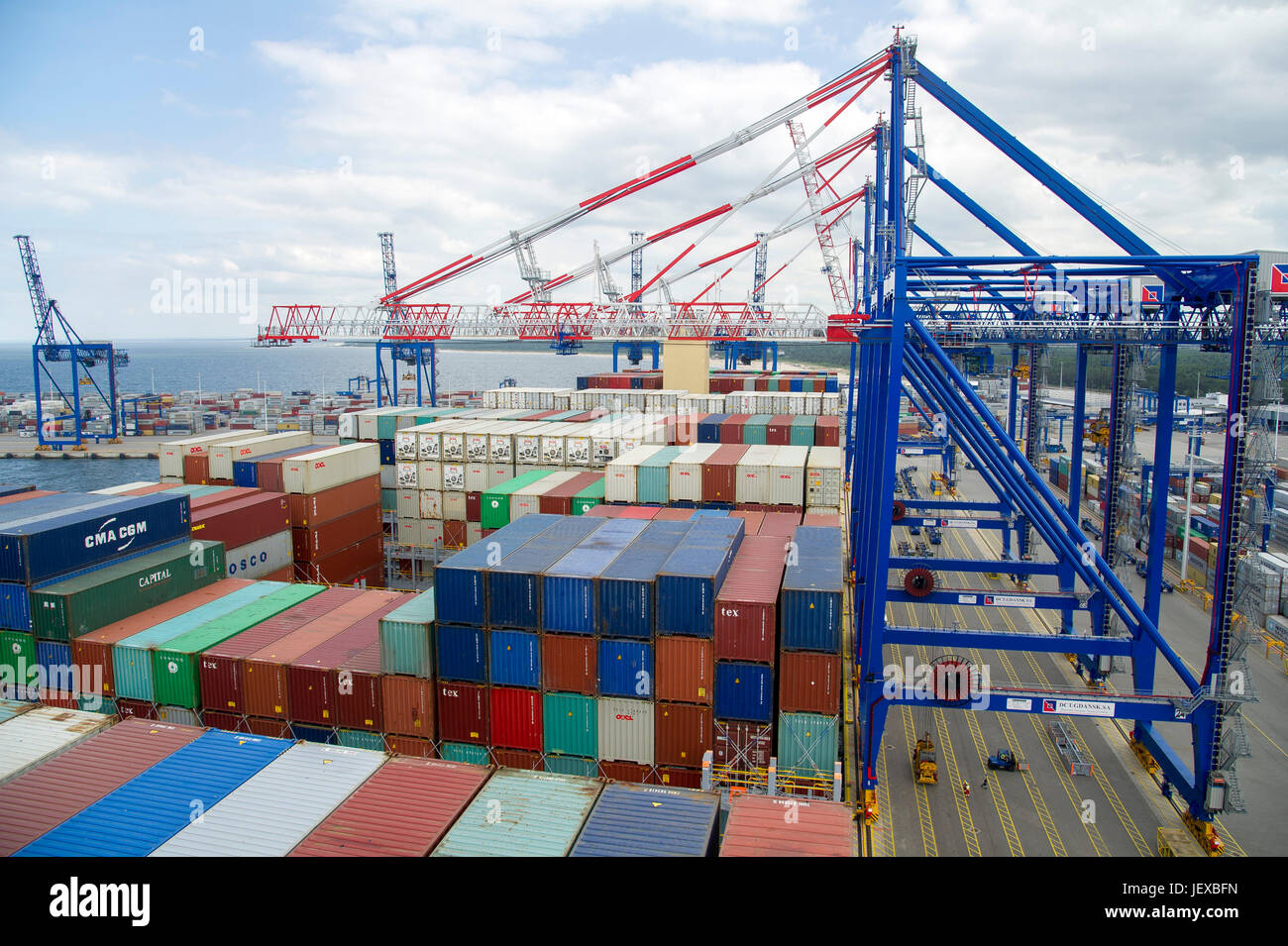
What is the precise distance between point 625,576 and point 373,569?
2355 cm

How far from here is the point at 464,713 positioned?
19281 mm

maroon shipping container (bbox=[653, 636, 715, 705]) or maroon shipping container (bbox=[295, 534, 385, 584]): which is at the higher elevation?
maroon shipping container (bbox=[653, 636, 715, 705])

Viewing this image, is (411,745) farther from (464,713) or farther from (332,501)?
(332,501)

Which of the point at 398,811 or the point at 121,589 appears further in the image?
the point at 121,589

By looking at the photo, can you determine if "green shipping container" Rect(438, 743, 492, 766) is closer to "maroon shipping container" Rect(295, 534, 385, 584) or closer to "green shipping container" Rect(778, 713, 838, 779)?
"green shipping container" Rect(778, 713, 838, 779)

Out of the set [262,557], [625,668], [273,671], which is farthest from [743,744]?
[262,557]

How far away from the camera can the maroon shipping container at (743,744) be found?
61.1 ft

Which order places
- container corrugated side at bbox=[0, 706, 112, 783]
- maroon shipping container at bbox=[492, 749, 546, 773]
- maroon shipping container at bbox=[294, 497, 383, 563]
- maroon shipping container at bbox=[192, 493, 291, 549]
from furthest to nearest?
maroon shipping container at bbox=[294, 497, 383, 563], maroon shipping container at bbox=[192, 493, 291, 549], maroon shipping container at bbox=[492, 749, 546, 773], container corrugated side at bbox=[0, 706, 112, 783]

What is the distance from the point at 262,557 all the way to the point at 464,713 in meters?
16.5

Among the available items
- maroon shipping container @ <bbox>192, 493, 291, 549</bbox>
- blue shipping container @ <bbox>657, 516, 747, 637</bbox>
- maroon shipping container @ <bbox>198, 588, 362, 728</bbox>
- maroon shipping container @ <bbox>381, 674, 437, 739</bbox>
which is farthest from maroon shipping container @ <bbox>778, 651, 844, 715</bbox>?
maroon shipping container @ <bbox>192, 493, 291, 549</bbox>

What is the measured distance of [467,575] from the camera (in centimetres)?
1886

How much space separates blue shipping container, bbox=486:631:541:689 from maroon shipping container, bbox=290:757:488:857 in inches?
138

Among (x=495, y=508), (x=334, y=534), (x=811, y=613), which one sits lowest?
(x=334, y=534)

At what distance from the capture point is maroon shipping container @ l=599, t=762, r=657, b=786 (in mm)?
18797
